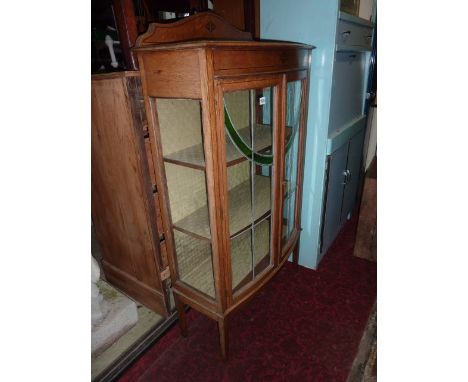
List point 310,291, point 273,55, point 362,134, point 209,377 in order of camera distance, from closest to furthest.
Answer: point 273,55 < point 209,377 < point 310,291 < point 362,134

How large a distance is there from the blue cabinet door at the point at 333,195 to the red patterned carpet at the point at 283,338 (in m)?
0.33

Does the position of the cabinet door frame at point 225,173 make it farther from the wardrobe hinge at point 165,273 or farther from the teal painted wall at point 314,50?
the teal painted wall at point 314,50

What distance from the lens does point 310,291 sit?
81.6 inches

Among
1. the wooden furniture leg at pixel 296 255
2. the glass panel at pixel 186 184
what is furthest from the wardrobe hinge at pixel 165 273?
the wooden furniture leg at pixel 296 255

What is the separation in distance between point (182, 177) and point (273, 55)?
0.76 m

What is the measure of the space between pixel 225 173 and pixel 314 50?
3.44ft

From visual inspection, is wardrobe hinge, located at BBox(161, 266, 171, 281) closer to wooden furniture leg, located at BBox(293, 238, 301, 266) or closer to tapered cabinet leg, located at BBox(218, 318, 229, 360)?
tapered cabinet leg, located at BBox(218, 318, 229, 360)

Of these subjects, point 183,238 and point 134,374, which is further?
point 183,238

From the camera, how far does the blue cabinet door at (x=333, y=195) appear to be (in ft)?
6.86

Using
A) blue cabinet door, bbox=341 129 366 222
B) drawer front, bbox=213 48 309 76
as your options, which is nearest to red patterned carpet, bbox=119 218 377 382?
blue cabinet door, bbox=341 129 366 222

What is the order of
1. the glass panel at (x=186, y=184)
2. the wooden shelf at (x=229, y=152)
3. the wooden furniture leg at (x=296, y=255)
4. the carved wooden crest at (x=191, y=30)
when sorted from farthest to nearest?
the wooden furniture leg at (x=296, y=255) → the glass panel at (x=186, y=184) → the wooden shelf at (x=229, y=152) → the carved wooden crest at (x=191, y=30)

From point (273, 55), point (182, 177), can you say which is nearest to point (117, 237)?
point (182, 177)
